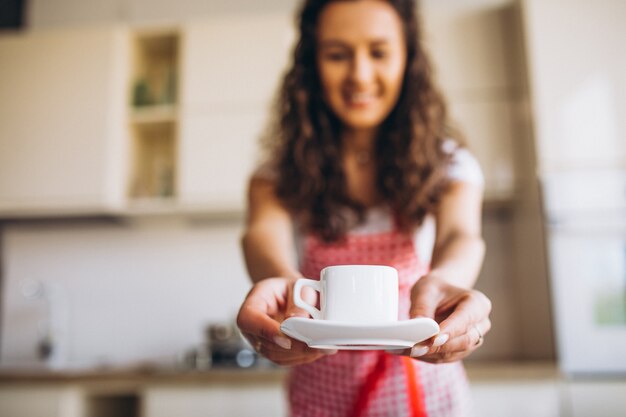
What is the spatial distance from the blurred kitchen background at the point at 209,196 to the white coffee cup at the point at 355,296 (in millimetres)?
1152

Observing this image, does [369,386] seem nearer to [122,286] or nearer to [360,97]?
[360,97]

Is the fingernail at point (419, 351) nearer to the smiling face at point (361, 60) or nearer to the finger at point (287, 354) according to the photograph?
the finger at point (287, 354)

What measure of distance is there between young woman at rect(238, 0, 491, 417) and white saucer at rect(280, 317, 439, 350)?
0.24m

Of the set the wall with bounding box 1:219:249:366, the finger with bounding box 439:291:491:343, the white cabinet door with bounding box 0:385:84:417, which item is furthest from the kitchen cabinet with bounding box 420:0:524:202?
the finger with bounding box 439:291:491:343

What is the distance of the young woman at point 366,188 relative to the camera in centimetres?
74

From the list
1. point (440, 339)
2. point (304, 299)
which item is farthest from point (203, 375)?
point (440, 339)

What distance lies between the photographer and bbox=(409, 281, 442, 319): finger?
0.49 m

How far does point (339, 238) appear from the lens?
0.78 meters

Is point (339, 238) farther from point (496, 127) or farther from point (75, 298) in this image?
point (75, 298)

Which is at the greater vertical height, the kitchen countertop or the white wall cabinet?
the white wall cabinet

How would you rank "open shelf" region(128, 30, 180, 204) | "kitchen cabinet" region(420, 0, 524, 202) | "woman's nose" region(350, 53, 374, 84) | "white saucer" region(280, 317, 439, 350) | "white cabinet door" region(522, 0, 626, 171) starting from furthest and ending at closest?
"open shelf" region(128, 30, 180, 204) → "kitchen cabinet" region(420, 0, 524, 202) → "white cabinet door" region(522, 0, 626, 171) → "woman's nose" region(350, 53, 374, 84) → "white saucer" region(280, 317, 439, 350)

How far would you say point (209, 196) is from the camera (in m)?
2.04

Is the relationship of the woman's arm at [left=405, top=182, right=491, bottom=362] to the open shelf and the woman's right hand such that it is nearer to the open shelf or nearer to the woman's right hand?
the woman's right hand

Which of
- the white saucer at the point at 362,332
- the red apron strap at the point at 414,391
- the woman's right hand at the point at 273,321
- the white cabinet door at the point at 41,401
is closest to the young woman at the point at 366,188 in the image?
the red apron strap at the point at 414,391
